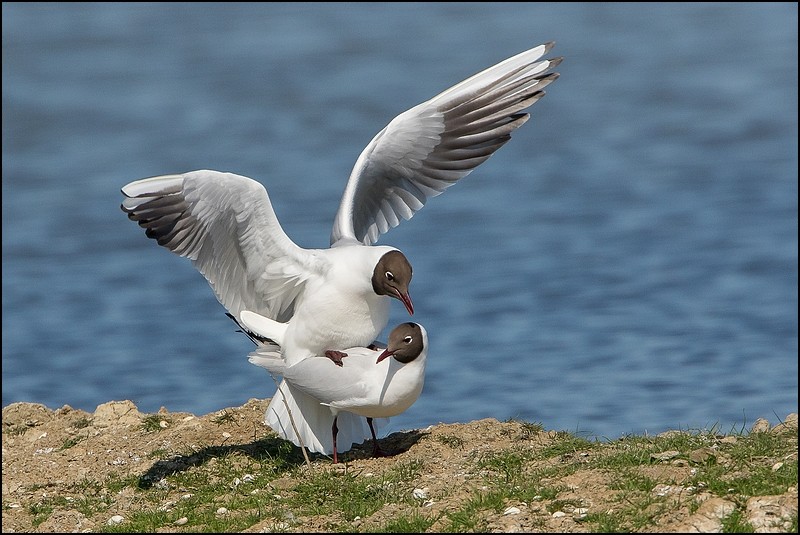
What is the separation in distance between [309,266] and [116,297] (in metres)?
6.61

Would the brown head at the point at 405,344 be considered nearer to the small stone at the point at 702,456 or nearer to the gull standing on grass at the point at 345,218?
the gull standing on grass at the point at 345,218

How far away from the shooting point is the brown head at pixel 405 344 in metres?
8.29

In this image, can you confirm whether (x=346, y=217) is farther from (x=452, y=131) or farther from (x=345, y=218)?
(x=452, y=131)

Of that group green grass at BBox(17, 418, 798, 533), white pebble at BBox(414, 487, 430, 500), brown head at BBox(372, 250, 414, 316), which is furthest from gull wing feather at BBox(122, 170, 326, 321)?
white pebble at BBox(414, 487, 430, 500)

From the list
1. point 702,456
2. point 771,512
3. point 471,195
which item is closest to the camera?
point 771,512

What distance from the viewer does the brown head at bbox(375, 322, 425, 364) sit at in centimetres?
829

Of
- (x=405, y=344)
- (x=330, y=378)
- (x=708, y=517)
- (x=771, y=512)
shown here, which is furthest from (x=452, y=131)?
(x=771, y=512)

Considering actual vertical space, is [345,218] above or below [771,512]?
above

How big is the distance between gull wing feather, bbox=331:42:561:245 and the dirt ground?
5.16 ft

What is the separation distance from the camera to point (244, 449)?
8.73m

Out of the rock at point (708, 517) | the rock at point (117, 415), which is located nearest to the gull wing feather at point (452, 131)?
the rock at point (117, 415)

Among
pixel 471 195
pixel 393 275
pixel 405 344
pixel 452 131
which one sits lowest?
pixel 405 344

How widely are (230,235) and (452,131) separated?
1.75 m

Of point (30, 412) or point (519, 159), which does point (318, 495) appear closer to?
point (30, 412)
